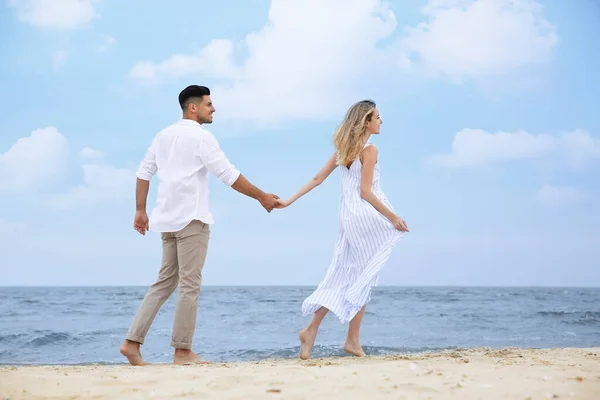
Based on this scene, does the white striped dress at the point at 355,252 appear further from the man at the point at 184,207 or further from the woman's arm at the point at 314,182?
the man at the point at 184,207

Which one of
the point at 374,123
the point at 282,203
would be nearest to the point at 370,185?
the point at 374,123

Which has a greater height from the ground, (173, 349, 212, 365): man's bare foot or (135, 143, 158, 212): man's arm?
(135, 143, 158, 212): man's arm

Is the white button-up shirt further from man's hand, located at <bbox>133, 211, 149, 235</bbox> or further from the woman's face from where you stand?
the woman's face

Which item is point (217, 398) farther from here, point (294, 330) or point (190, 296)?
point (294, 330)

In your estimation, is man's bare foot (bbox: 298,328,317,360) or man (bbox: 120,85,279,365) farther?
man's bare foot (bbox: 298,328,317,360)

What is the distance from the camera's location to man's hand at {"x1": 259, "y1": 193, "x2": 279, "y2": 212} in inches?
216

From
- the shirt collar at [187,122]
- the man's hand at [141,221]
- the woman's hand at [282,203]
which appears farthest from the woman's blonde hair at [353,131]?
the man's hand at [141,221]

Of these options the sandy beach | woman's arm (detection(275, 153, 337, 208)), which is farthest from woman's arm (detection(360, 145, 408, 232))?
the sandy beach

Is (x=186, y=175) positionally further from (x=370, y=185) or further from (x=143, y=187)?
(x=370, y=185)

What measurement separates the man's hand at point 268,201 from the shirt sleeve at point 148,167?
0.88 meters

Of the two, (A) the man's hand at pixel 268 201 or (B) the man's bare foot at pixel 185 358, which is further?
(A) the man's hand at pixel 268 201

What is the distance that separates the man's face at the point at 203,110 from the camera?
207 inches

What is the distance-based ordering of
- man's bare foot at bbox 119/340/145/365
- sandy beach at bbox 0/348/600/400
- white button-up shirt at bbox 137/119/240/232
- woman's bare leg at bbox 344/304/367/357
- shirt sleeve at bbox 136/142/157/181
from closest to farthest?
sandy beach at bbox 0/348/600/400
white button-up shirt at bbox 137/119/240/232
man's bare foot at bbox 119/340/145/365
shirt sleeve at bbox 136/142/157/181
woman's bare leg at bbox 344/304/367/357

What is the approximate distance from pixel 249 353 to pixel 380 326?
455cm
